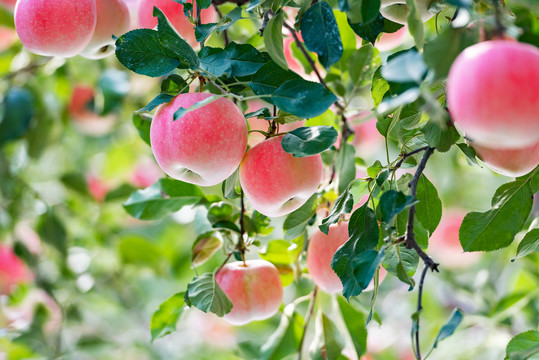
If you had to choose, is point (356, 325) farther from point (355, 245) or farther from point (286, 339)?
point (355, 245)

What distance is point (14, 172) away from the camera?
4.76 ft

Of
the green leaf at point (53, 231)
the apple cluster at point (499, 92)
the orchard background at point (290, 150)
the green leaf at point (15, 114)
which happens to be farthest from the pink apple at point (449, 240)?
the apple cluster at point (499, 92)

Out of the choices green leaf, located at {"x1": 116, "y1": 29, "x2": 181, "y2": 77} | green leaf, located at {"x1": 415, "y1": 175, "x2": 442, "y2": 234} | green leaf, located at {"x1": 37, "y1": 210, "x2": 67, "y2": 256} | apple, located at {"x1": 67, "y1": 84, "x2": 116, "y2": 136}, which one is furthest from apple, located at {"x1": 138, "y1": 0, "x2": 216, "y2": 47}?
apple, located at {"x1": 67, "y1": 84, "x2": 116, "y2": 136}

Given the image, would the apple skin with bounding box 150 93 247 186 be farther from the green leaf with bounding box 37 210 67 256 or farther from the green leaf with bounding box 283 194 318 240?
the green leaf with bounding box 37 210 67 256

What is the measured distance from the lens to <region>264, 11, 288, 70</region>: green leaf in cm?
56

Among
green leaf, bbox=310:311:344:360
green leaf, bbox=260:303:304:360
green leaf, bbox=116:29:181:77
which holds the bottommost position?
green leaf, bbox=260:303:304:360

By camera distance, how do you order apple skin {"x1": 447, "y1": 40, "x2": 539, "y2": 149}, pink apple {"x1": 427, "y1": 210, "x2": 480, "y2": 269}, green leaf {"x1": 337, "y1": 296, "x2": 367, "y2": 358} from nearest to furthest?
apple skin {"x1": 447, "y1": 40, "x2": 539, "y2": 149}, green leaf {"x1": 337, "y1": 296, "x2": 367, "y2": 358}, pink apple {"x1": 427, "y1": 210, "x2": 480, "y2": 269}

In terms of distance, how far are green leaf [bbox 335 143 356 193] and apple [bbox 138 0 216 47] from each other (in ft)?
0.77

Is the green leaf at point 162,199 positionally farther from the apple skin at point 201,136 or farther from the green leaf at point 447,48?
the green leaf at point 447,48

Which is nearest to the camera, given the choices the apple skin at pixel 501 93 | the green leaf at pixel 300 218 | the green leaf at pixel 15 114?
the apple skin at pixel 501 93

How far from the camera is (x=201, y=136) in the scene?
1.84ft

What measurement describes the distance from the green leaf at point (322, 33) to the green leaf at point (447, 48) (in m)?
0.13

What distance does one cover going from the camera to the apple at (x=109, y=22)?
708 millimetres

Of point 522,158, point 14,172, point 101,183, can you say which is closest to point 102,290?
point 101,183
